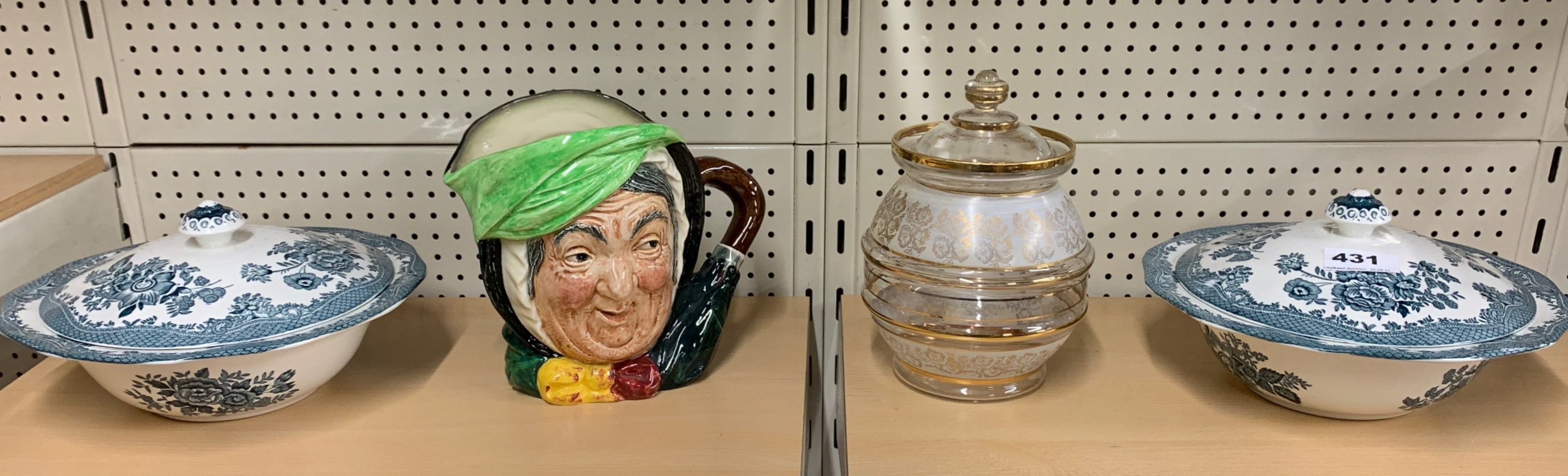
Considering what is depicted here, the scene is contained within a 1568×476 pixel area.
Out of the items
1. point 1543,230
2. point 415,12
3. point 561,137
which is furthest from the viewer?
point 1543,230

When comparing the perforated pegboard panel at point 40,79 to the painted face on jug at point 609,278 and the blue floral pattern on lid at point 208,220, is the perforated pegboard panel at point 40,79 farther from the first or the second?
the painted face on jug at point 609,278

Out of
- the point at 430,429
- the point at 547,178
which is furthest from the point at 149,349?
the point at 547,178

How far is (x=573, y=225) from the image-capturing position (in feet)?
3.15

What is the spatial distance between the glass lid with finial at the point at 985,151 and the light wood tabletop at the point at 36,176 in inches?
40.2

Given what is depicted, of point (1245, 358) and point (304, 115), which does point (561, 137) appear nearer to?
point (304, 115)

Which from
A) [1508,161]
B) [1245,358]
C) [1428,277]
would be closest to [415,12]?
[1245,358]

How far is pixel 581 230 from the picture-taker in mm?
963

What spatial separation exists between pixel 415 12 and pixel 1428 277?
46.1 inches

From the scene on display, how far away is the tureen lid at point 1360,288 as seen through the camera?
0.94 metres

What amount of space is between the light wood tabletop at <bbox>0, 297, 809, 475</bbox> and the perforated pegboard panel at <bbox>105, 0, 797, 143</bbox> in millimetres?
317

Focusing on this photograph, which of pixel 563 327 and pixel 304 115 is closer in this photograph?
pixel 563 327

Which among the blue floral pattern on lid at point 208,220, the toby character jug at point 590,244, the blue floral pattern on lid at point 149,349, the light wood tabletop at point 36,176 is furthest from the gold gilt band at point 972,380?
the light wood tabletop at point 36,176

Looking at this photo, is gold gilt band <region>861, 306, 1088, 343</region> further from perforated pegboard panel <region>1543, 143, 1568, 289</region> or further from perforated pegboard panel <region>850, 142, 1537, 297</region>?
perforated pegboard panel <region>1543, 143, 1568, 289</region>

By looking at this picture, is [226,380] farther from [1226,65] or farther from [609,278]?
[1226,65]
